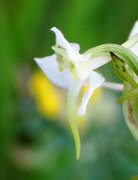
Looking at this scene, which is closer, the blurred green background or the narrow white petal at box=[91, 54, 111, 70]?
the narrow white petal at box=[91, 54, 111, 70]

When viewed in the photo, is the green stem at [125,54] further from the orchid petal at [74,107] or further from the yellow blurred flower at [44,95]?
the yellow blurred flower at [44,95]

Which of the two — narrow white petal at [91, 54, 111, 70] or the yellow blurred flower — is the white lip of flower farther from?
the yellow blurred flower

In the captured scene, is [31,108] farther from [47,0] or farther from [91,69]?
[91,69]

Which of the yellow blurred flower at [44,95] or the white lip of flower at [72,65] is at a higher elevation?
the white lip of flower at [72,65]

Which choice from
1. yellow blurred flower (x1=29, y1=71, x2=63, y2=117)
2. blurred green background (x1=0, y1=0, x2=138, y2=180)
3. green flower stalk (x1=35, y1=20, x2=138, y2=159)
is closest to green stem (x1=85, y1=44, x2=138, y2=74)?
green flower stalk (x1=35, y1=20, x2=138, y2=159)

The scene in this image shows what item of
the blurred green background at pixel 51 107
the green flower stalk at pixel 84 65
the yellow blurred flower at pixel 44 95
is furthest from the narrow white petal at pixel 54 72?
the yellow blurred flower at pixel 44 95

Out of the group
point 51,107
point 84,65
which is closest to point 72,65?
point 84,65

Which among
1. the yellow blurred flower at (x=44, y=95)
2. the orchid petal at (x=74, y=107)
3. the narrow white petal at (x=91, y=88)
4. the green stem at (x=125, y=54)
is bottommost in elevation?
the yellow blurred flower at (x=44, y=95)
